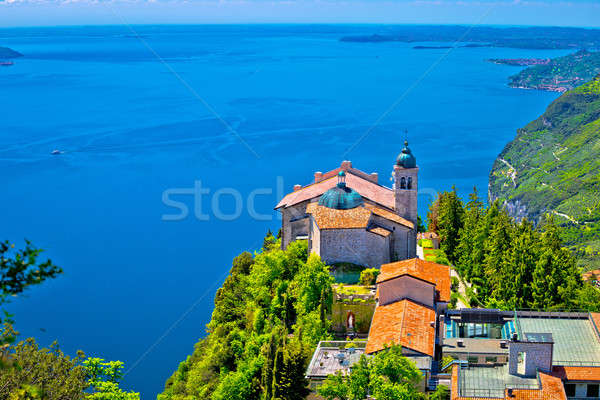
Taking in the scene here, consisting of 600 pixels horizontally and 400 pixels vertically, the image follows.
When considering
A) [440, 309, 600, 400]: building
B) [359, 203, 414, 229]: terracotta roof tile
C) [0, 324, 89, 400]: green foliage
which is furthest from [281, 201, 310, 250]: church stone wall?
[0, 324, 89, 400]: green foliage

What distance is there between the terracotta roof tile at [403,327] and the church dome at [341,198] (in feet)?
31.2

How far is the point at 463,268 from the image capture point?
44844 mm

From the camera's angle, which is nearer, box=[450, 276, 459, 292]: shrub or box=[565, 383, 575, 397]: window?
box=[565, 383, 575, 397]: window

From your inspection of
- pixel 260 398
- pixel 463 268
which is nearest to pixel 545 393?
pixel 260 398

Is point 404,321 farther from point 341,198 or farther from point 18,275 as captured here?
point 18,275

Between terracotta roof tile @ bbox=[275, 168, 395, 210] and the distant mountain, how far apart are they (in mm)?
38668

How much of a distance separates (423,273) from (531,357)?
10153 millimetres

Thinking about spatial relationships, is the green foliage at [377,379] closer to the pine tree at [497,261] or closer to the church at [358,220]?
the pine tree at [497,261]

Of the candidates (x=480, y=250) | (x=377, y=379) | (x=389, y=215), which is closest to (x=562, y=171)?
(x=480, y=250)

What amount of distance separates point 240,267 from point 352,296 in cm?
1715

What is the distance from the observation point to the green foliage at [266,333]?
29758 millimetres

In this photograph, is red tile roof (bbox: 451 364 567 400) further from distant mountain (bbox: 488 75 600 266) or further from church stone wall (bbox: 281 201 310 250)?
distant mountain (bbox: 488 75 600 266)

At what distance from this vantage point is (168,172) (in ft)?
371

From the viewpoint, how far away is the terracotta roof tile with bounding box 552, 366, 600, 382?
25.6 meters
